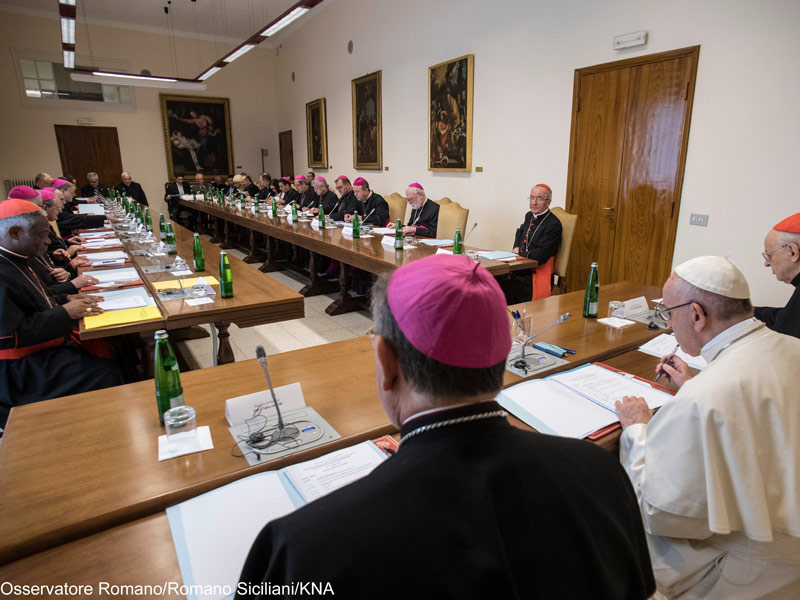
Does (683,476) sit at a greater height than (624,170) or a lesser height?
lesser

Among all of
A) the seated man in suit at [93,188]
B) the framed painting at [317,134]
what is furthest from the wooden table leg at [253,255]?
the seated man in suit at [93,188]

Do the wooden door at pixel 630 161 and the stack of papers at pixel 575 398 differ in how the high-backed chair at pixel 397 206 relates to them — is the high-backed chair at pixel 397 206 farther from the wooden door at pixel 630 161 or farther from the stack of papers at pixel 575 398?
the stack of papers at pixel 575 398

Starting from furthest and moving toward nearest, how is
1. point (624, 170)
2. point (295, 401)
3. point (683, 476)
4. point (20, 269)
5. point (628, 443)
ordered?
point (624, 170) < point (20, 269) < point (295, 401) < point (628, 443) < point (683, 476)

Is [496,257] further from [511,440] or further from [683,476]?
[511,440]

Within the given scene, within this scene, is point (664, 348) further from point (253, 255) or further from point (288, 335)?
point (253, 255)

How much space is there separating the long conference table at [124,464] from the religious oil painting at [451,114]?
557 cm

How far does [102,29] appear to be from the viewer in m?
11.0

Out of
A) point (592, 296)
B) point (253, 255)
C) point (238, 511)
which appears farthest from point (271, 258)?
point (238, 511)

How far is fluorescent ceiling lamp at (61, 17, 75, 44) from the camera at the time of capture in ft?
20.0

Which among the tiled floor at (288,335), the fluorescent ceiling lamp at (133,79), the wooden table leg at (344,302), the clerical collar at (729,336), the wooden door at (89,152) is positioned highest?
the fluorescent ceiling lamp at (133,79)

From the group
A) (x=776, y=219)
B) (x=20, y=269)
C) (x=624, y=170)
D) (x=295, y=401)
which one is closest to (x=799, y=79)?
(x=776, y=219)

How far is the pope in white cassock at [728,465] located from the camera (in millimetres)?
1107

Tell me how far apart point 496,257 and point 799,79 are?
8.45 ft

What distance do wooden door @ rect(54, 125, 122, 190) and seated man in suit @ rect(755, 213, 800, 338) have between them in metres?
13.0
